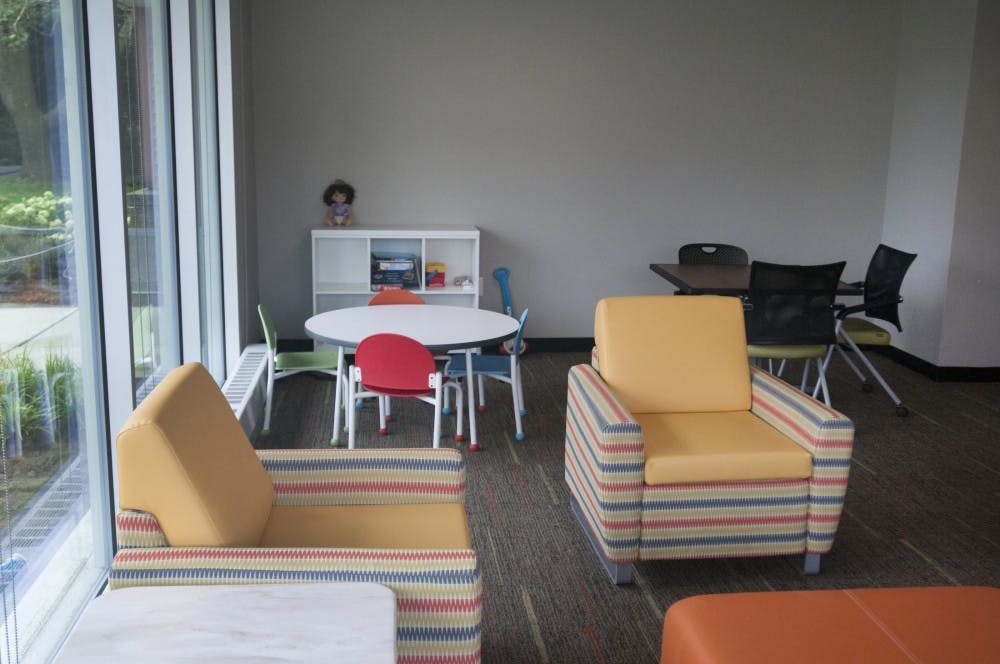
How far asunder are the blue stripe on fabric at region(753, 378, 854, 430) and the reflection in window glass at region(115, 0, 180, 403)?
2355mm

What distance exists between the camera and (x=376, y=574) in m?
2.23

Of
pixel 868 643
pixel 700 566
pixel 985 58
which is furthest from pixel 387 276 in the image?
pixel 868 643

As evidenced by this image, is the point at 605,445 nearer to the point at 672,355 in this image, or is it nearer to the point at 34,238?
the point at 672,355

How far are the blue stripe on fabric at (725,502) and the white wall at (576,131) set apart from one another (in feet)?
12.4

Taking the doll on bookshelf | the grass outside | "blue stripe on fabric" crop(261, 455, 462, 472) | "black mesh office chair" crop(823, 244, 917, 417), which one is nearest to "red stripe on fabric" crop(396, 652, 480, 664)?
"blue stripe on fabric" crop(261, 455, 462, 472)

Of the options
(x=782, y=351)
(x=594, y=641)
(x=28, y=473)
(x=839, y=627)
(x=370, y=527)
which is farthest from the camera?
(x=782, y=351)

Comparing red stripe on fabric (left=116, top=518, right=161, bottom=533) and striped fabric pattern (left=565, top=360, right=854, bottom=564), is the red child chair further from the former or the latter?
red stripe on fabric (left=116, top=518, right=161, bottom=533)

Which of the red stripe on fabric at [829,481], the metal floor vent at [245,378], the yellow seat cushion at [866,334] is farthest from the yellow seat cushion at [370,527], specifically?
the yellow seat cushion at [866,334]

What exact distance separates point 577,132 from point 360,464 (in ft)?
14.6

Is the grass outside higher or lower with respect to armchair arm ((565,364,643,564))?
higher

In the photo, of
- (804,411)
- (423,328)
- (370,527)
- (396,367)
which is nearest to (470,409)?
(423,328)

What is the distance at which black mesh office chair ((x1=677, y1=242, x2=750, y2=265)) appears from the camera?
259 inches

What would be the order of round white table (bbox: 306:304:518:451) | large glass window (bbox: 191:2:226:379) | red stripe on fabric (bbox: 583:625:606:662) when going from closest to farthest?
1. red stripe on fabric (bbox: 583:625:606:662)
2. round white table (bbox: 306:304:518:451)
3. large glass window (bbox: 191:2:226:379)

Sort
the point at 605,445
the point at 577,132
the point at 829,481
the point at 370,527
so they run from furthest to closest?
the point at 577,132 < the point at 829,481 < the point at 605,445 < the point at 370,527
